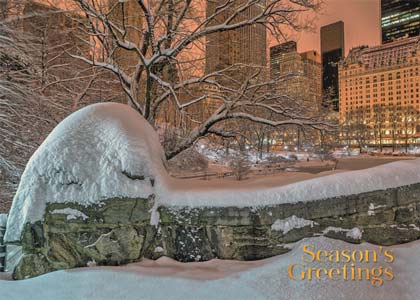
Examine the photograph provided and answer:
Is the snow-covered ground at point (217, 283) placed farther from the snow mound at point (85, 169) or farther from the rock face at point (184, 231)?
the snow mound at point (85, 169)

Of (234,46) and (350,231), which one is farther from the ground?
(234,46)

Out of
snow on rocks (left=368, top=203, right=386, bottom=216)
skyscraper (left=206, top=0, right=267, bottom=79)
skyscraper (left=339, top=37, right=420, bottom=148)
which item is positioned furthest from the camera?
skyscraper (left=339, top=37, right=420, bottom=148)

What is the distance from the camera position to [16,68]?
816 cm

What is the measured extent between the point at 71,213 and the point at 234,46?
264 inches

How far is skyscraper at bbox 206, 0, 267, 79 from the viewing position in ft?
26.2

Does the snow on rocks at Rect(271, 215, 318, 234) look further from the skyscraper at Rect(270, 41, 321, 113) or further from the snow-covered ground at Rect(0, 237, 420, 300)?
the skyscraper at Rect(270, 41, 321, 113)

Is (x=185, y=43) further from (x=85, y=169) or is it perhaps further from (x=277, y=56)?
(x=85, y=169)

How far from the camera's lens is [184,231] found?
11.8 ft

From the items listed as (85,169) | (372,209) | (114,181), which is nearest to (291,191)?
(372,209)

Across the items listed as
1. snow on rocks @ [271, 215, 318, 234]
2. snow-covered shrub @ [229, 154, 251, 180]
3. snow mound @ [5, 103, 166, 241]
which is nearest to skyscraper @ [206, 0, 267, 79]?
snow mound @ [5, 103, 166, 241]

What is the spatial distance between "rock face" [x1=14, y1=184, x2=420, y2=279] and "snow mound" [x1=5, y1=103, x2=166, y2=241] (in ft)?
0.43

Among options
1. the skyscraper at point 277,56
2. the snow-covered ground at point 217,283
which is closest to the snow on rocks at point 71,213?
the snow-covered ground at point 217,283

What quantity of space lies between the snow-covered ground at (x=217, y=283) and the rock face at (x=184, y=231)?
6.4 inches

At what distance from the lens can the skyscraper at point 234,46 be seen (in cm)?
798
